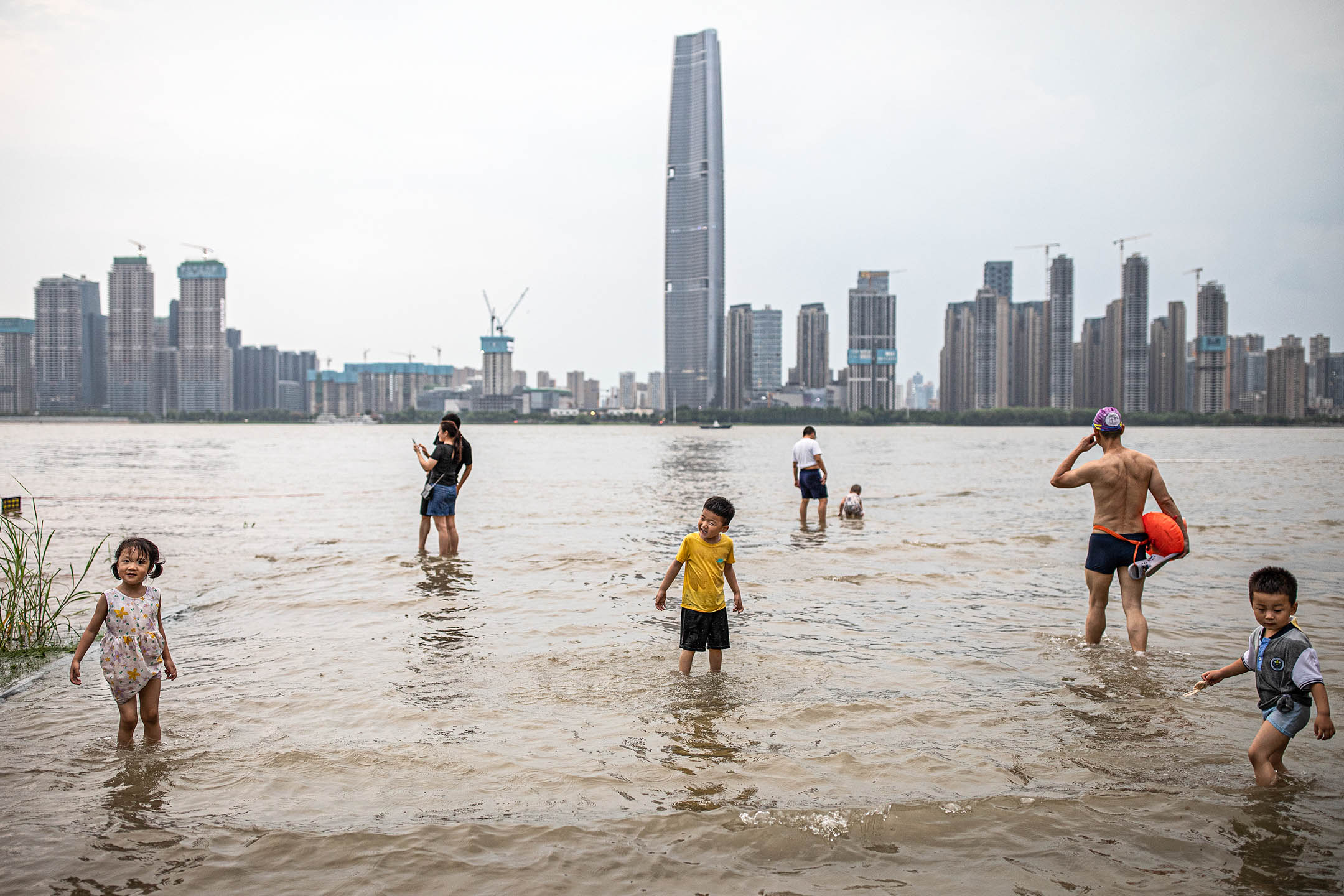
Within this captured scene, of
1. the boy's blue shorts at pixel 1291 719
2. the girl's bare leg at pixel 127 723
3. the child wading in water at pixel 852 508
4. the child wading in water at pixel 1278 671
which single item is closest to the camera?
the child wading in water at pixel 1278 671

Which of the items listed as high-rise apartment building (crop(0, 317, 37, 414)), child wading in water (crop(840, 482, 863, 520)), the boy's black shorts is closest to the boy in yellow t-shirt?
the boy's black shorts

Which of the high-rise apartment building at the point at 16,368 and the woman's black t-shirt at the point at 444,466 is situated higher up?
the high-rise apartment building at the point at 16,368

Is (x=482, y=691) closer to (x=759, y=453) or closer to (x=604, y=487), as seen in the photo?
(x=604, y=487)

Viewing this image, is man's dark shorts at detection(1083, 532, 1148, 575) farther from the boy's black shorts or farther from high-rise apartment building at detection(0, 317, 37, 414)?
high-rise apartment building at detection(0, 317, 37, 414)

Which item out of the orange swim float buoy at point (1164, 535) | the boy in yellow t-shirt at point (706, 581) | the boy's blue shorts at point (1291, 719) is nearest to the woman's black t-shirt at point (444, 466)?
the boy in yellow t-shirt at point (706, 581)

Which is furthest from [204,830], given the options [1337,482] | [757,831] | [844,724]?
[1337,482]

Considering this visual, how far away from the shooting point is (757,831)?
4180mm

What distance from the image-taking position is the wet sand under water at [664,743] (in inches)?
153

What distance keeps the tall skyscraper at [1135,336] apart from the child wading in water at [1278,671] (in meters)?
195

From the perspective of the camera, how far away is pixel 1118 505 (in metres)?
7.18

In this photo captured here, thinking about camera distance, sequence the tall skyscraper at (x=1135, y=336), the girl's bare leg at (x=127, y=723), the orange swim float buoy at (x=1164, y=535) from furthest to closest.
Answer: the tall skyscraper at (x=1135, y=336) → the orange swim float buoy at (x=1164, y=535) → the girl's bare leg at (x=127, y=723)

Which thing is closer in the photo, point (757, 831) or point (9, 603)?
point (757, 831)

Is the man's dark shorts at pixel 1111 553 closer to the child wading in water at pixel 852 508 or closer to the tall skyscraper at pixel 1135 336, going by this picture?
the child wading in water at pixel 852 508

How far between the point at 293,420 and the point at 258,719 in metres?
208
